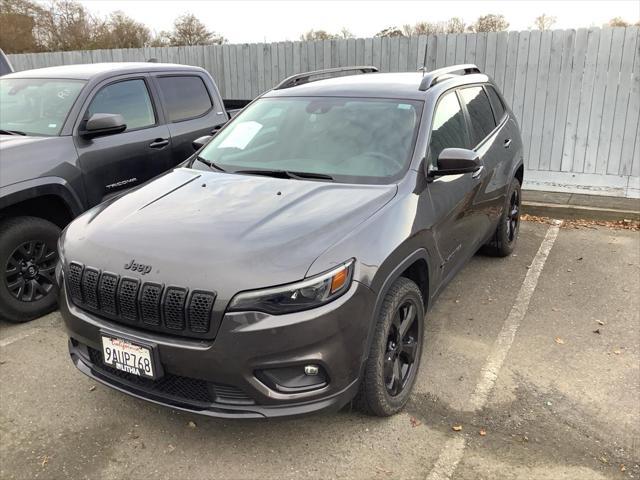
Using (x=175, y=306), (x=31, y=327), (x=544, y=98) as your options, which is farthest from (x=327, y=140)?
(x=544, y=98)

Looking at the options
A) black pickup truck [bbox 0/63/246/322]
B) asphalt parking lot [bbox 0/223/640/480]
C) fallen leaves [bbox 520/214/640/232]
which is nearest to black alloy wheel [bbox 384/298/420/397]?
asphalt parking lot [bbox 0/223/640/480]

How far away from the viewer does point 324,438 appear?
2.93 meters

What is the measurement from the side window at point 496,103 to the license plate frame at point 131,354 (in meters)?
3.87

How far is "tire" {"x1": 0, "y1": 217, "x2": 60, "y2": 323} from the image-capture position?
4.08m

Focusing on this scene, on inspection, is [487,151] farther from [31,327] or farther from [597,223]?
[31,327]

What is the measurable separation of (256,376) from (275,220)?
79 cm

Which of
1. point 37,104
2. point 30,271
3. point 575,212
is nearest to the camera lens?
point 30,271

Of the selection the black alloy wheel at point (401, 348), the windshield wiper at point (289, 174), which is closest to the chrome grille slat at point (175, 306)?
the black alloy wheel at point (401, 348)

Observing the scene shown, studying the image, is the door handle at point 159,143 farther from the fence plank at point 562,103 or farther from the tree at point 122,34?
the tree at point 122,34

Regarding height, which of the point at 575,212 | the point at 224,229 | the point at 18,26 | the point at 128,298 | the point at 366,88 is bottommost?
the point at 575,212

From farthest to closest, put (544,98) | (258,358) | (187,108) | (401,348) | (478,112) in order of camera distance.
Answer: (544,98)
(187,108)
(478,112)
(401,348)
(258,358)

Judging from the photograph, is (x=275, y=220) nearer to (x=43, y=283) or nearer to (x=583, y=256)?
(x=43, y=283)

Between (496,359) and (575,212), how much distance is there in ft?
13.3

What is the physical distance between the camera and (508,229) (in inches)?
218
